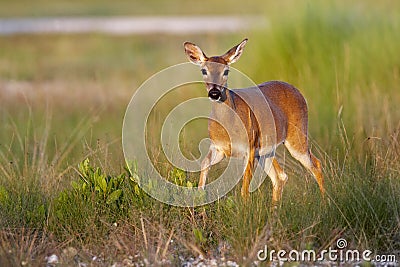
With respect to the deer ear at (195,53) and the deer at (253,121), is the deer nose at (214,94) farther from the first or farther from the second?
the deer ear at (195,53)

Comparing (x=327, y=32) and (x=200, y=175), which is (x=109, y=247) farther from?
(x=327, y=32)

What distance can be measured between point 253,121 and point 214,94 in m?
0.79

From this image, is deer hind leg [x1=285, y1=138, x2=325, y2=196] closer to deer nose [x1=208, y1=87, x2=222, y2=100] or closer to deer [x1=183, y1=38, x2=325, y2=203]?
deer [x1=183, y1=38, x2=325, y2=203]

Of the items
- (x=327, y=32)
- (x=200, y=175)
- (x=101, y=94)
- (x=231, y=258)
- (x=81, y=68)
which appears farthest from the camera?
(x=81, y=68)

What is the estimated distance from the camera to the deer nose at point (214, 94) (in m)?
6.35

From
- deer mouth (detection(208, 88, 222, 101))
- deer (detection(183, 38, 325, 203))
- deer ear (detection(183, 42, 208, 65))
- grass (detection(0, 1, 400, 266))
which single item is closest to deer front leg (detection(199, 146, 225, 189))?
deer (detection(183, 38, 325, 203))

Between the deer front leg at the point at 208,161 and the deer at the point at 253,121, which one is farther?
the deer front leg at the point at 208,161

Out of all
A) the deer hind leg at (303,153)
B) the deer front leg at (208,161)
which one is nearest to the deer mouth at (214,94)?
the deer front leg at (208,161)

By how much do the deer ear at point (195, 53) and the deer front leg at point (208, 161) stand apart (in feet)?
2.47

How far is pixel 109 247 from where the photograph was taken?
6164 mm

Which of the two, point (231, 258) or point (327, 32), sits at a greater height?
point (327, 32)

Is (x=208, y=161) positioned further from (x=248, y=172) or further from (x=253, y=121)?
(x=253, y=121)

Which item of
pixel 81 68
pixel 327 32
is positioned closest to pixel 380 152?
pixel 327 32

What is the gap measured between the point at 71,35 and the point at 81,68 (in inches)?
222
